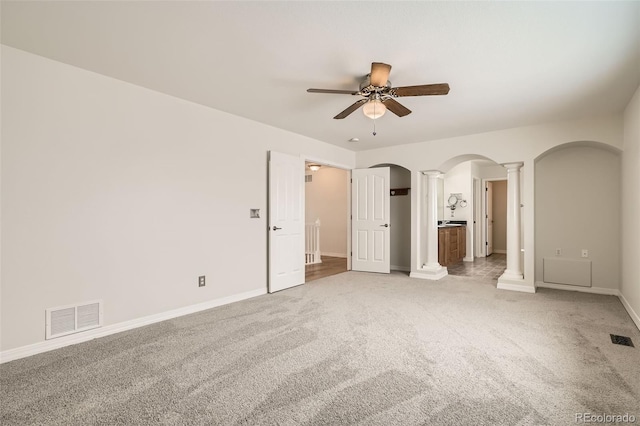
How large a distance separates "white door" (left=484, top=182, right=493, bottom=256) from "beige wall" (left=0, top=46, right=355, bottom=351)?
7299 millimetres

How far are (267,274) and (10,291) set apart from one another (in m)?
2.74

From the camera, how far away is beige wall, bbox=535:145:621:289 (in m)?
4.54

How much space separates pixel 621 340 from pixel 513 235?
239 centimetres

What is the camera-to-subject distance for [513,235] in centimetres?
507

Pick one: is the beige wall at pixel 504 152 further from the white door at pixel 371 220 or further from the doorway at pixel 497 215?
the doorway at pixel 497 215

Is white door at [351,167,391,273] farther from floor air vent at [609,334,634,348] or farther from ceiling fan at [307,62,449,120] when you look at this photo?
floor air vent at [609,334,634,348]

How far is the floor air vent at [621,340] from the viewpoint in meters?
2.78

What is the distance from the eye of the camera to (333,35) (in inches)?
91.6

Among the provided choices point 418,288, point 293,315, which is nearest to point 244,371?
point 293,315

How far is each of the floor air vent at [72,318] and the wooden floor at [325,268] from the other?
10.5 ft

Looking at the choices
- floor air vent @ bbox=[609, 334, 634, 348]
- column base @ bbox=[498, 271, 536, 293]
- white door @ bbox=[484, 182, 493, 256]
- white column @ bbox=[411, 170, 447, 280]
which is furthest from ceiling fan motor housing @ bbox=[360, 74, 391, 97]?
white door @ bbox=[484, 182, 493, 256]

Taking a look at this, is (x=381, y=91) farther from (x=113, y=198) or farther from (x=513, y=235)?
(x=513, y=235)

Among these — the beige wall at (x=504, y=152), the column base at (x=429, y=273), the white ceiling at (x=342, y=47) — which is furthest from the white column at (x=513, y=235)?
A: the white ceiling at (x=342, y=47)

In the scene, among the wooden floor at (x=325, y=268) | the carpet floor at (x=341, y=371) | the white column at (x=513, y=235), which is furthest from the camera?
the wooden floor at (x=325, y=268)
